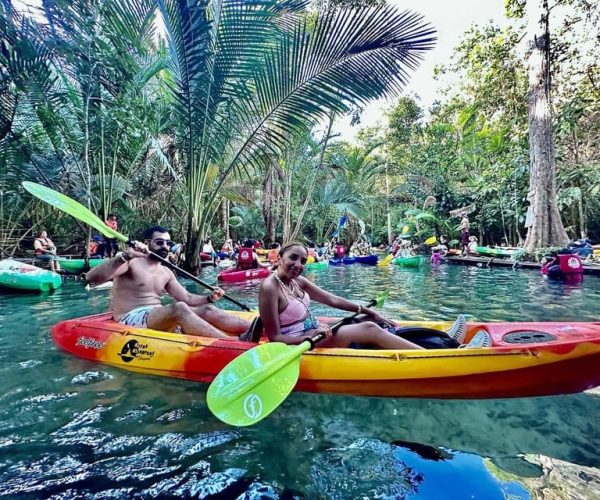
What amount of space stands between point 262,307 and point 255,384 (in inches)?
24.1

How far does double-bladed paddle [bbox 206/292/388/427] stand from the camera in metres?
2.39

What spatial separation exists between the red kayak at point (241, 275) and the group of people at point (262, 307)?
5.62 m

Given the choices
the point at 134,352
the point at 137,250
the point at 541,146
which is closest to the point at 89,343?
the point at 134,352

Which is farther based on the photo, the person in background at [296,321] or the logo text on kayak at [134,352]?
the logo text on kayak at [134,352]

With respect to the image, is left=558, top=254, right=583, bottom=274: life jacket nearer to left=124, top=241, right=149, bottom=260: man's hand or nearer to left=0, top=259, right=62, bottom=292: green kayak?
left=124, top=241, right=149, bottom=260: man's hand

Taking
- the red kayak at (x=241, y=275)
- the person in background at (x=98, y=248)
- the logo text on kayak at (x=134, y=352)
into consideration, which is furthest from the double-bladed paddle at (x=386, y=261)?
the logo text on kayak at (x=134, y=352)

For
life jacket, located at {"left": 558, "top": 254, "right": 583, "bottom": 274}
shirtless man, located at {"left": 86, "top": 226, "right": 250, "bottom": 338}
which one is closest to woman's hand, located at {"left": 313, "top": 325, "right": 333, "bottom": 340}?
shirtless man, located at {"left": 86, "top": 226, "right": 250, "bottom": 338}

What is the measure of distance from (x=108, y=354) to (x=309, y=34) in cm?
556

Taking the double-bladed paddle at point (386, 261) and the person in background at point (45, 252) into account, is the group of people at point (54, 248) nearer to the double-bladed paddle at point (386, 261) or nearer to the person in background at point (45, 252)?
the person in background at point (45, 252)

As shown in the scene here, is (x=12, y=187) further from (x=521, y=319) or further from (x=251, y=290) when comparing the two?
(x=521, y=319)

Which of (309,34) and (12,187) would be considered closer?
(309,34)

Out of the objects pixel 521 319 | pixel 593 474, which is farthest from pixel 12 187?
pixel 593 474

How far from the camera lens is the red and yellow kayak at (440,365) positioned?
2.58 metres

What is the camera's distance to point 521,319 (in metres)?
5.73
